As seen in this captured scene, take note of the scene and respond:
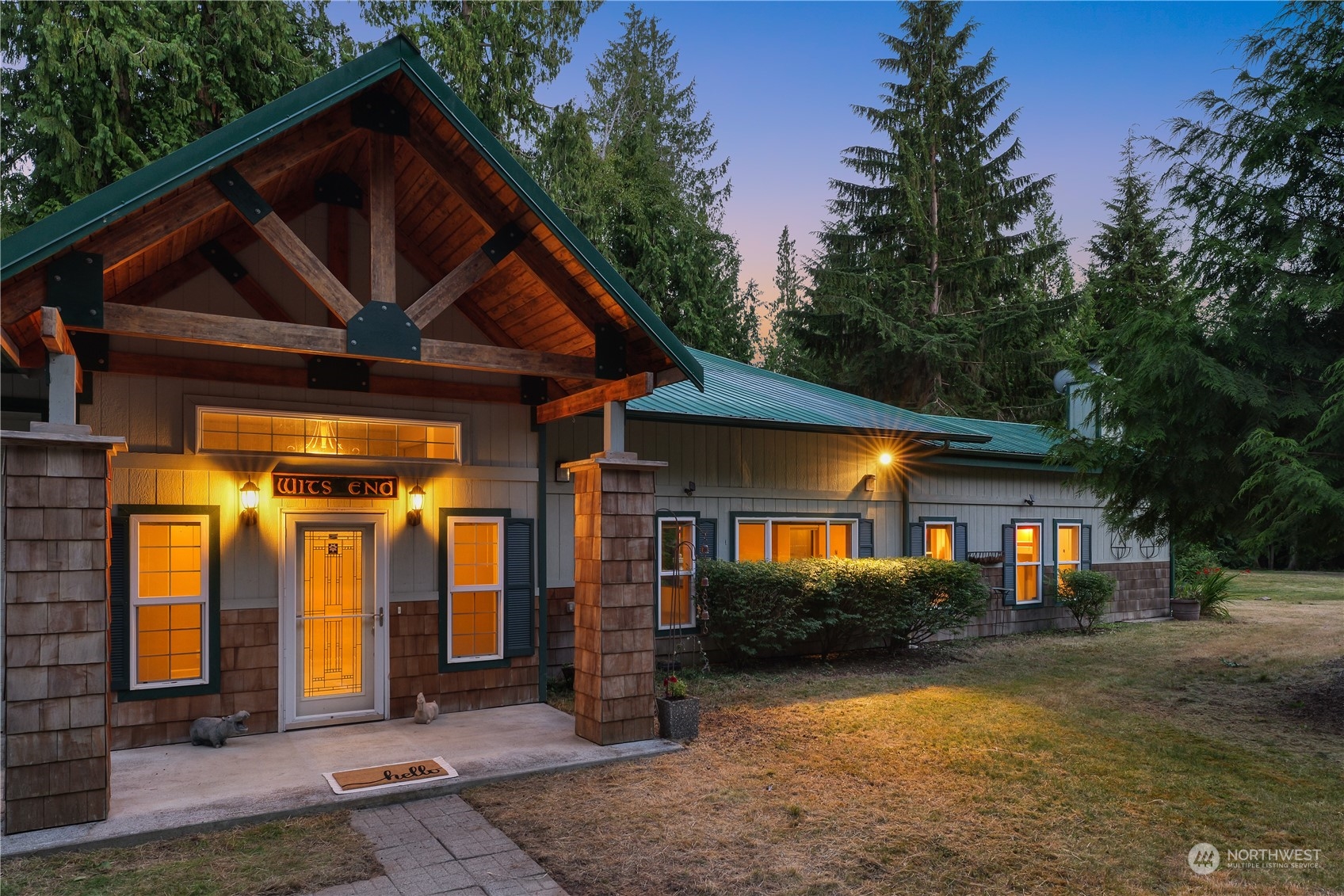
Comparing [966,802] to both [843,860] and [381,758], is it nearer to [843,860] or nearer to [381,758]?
[843,860]

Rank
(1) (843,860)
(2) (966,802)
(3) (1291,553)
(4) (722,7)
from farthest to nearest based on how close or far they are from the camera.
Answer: (4) (722,7), (3) (1291,553), (2) (966,802), (1) (843,860)

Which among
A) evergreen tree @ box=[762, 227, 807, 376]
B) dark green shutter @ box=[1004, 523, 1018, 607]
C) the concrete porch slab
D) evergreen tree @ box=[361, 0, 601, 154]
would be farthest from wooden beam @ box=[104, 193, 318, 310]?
evergreen tree @ box=[762, 227, 807, 376]

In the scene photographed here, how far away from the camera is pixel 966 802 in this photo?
5633 mm

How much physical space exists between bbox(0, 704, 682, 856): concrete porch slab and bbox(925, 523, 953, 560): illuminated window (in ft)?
22.2

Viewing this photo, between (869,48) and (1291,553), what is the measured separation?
20671mm

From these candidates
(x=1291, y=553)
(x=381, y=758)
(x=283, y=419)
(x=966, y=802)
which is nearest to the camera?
(x=966, y=802)

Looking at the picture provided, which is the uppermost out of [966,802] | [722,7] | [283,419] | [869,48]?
[869,48]

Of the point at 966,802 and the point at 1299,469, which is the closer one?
the point at 966,802

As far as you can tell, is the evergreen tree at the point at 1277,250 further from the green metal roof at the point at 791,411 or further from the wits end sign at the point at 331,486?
the wits end sign at the point at 331,486

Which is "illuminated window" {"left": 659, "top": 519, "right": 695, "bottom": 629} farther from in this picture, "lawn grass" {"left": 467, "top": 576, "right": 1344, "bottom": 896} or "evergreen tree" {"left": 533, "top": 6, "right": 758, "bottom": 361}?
"evergreen tree" {"left": 533, "top": 6, "right": 758, "bottom": 361}

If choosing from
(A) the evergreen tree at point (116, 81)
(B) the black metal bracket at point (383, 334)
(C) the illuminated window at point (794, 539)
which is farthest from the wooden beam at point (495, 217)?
(A) the evergreen tree at point (116, 81)

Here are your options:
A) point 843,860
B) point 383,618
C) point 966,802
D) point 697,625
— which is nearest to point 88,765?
point 383,618

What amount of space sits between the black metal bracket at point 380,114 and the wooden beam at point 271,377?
2276mm

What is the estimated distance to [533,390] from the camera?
8.20 metres
